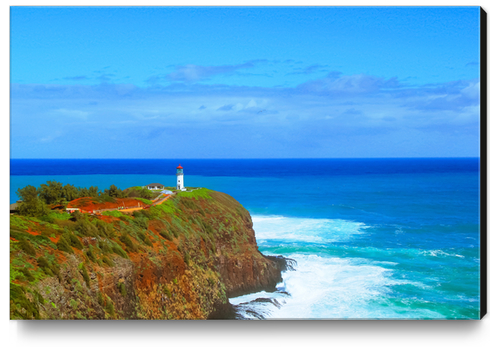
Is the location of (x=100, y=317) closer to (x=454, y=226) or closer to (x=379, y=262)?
(x=379, y=262)

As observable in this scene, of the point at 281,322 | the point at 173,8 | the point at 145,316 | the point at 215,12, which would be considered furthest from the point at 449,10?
the point at 145,316

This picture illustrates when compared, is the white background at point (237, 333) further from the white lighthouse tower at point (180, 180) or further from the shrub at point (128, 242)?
the white lighthouse tower at point (180, 180)

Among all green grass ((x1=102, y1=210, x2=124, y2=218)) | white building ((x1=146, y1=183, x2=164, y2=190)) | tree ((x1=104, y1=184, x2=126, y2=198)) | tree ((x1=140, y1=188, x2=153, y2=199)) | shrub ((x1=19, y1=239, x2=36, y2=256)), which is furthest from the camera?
white building ((x1=146, y1=183, x2=164, y2=190))

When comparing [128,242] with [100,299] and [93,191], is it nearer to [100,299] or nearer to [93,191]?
[100,299]

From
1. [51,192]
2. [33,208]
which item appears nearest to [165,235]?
[33,208]

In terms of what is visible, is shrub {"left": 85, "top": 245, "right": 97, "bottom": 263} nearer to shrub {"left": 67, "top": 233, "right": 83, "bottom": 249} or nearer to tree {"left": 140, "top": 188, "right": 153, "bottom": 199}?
shrub {"left": 67, "top": 233, "right": 83, "bottom": 249}

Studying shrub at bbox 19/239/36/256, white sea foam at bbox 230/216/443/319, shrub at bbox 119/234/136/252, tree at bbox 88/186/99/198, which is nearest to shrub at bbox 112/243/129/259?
shrub at bbox 119/234/136/252

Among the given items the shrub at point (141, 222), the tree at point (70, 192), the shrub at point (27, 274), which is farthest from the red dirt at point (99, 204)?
the shrub at point (27, 274)
